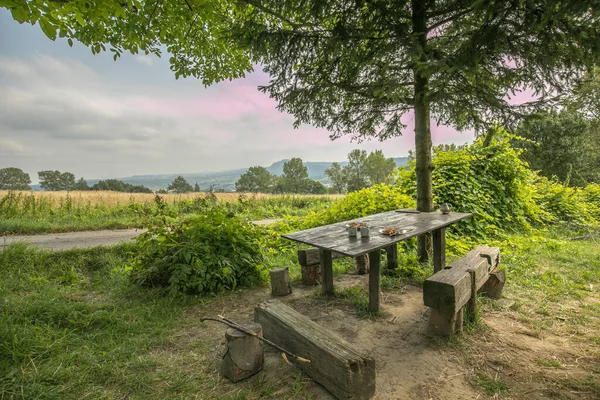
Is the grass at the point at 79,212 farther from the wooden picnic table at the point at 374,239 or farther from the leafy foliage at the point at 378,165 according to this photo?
the leafy foliage at the point at 378,165

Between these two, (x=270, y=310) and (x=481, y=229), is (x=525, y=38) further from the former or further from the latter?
(x=481, y=229)

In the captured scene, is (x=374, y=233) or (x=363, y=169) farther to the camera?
(x=363, y=169)

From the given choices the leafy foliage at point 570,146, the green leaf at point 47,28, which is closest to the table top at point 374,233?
the green leaf at point 47,28

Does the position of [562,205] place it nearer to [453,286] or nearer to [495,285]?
[495,285]

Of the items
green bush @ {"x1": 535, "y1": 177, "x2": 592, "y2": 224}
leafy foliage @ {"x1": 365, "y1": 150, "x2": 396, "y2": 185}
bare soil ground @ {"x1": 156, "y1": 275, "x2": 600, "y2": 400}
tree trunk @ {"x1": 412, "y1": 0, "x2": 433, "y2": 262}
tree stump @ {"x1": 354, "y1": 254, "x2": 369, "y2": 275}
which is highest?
leafy foliage @ {"x1": 365, "y1": 150, "x2": 396, "y2": 185}

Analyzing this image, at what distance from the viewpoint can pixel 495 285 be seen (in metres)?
3.45

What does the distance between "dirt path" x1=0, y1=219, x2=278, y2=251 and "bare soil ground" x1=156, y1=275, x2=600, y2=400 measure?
4182mm

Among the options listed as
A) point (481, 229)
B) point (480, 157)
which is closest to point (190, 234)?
point (481, 229)

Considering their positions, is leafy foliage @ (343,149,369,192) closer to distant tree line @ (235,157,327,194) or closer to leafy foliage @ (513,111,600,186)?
distant tree line @ (235,157,327,194)

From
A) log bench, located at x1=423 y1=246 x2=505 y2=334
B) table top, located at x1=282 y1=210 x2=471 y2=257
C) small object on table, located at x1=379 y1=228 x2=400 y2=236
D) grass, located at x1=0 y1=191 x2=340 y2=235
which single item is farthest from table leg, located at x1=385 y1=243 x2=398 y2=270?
grass, located at x1=0 y1=191 x2=340 y2=235

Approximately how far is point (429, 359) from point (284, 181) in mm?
79146

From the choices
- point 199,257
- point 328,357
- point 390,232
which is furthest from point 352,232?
point 199,257

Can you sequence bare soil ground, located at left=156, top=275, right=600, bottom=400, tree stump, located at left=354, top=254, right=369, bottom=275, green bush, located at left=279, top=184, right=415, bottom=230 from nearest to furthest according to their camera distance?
bare soil ground, located at left=156, top=275, right=600, bottom=400 < tree stump, located at left=354, top=254, right=369, bottom=275 < green bush, located at left=279, top=184, right=415, bottom=230

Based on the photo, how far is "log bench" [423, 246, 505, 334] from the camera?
7.89ft
